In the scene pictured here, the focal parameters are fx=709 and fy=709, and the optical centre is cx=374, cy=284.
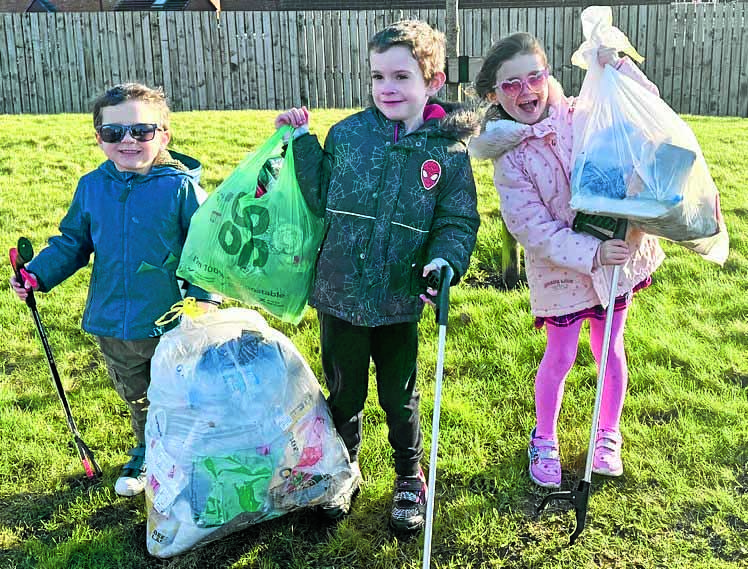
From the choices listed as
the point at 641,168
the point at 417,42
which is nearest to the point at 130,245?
the point at 417,42

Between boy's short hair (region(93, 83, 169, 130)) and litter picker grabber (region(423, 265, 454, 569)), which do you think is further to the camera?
boy's short hair (region(93, 83, 169, 130))

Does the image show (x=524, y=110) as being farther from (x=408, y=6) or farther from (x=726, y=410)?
(x=408, y=6)

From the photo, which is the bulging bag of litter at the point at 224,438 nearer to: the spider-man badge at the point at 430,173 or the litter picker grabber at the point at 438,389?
the litter picker grabber at the point at 438,389

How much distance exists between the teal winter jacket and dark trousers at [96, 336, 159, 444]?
0.09m

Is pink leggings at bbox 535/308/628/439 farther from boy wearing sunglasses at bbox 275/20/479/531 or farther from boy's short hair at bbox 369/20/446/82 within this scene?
boy's short hair at bbox 369/20/446/82

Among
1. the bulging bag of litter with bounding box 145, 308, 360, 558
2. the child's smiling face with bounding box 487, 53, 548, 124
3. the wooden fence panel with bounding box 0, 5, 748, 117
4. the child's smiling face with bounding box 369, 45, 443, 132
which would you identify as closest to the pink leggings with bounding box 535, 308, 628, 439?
the child's smiling face with bounding box 487, 53, 548, 124

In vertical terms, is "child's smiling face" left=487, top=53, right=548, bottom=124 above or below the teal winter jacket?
above

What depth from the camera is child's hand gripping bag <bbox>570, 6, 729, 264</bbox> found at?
2.22 m

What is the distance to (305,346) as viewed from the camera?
386cm

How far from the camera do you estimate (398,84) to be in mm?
2273

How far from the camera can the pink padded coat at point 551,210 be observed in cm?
254

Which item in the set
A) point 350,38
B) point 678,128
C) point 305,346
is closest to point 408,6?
point 350,38

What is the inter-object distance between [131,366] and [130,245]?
0.49 m

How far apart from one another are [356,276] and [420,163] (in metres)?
0.43
